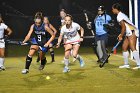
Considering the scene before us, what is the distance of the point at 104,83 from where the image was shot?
8883 millimetres

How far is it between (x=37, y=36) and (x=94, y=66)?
243cm

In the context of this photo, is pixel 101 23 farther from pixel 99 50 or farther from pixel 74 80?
pixel 74 80

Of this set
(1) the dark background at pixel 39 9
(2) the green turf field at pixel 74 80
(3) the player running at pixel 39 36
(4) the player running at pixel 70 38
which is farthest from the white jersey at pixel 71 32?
(1) the dark background at pixel 39 9

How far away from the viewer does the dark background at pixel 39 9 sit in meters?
22.1

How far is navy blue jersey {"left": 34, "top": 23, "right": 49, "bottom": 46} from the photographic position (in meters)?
10.7

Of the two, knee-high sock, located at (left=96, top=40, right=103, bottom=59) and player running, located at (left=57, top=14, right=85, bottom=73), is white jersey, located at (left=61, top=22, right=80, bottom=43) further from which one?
knee-high sock, located at (left=96, top=40, right=103, bottom=59)

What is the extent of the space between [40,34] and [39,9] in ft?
39.2

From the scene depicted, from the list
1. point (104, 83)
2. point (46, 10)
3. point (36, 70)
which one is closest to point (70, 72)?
point (36, 70)

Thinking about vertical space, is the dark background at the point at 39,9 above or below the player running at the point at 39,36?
above

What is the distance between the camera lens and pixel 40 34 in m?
10.8

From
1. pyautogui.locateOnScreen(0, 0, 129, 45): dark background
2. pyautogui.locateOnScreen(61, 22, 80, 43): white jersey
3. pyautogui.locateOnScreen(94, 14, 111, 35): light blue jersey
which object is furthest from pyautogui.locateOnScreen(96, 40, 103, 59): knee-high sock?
pyautogui.locateOnScreen(0, 0, 129, 45): dark background

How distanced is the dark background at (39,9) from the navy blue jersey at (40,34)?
36.4 ft

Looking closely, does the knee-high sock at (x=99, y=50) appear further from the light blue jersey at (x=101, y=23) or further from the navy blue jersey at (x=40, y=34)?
the navy blue jersey at (x=40, y=34)

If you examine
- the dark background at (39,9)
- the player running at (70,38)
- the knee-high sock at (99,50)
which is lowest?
the knee-high sock at (99,50)
